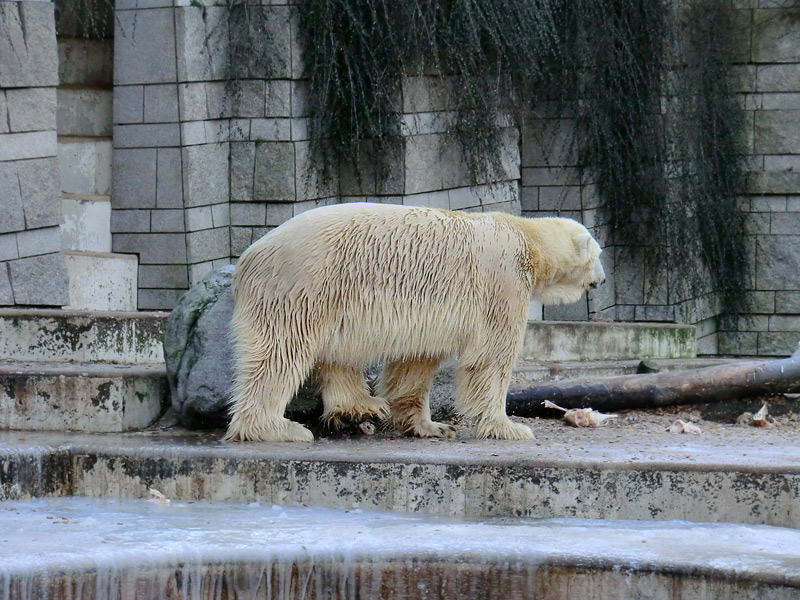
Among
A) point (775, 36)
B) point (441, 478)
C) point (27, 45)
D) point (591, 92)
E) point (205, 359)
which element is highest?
point (775, 36)

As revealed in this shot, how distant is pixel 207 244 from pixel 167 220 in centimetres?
36

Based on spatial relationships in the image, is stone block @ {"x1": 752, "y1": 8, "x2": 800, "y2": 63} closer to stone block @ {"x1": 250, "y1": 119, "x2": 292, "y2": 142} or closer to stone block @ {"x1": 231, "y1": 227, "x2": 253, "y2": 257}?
stone block @ {"x1": 250, "y1": 119, "x2": 292, "y2": 142}

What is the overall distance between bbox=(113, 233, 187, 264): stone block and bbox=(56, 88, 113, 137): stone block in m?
0.83

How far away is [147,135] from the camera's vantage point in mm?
9094

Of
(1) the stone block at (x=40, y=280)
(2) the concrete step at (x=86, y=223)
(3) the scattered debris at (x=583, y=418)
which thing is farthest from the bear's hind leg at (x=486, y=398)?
(2) the concrete step at (x=86, y=223)

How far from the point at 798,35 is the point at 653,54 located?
170 centimetres

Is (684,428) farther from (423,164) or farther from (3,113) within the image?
(3,113)

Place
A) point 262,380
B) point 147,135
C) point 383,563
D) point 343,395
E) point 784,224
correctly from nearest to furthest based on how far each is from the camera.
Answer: point 383,563, point 262,380, point 343,395, point 147,135, point 784,224

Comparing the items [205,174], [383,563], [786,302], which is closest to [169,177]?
[205,174]

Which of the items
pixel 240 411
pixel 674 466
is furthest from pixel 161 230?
pixel 674 466

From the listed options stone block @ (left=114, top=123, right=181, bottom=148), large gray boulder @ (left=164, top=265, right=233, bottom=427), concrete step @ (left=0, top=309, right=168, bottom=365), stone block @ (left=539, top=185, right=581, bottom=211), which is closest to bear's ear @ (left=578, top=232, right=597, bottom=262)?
large gray boulder @ (left=164, top=265, right=233, bottom=427)

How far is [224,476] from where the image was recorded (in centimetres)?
539

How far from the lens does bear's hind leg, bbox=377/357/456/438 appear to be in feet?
20.6

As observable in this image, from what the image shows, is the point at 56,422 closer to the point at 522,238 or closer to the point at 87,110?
the point at 522,238
